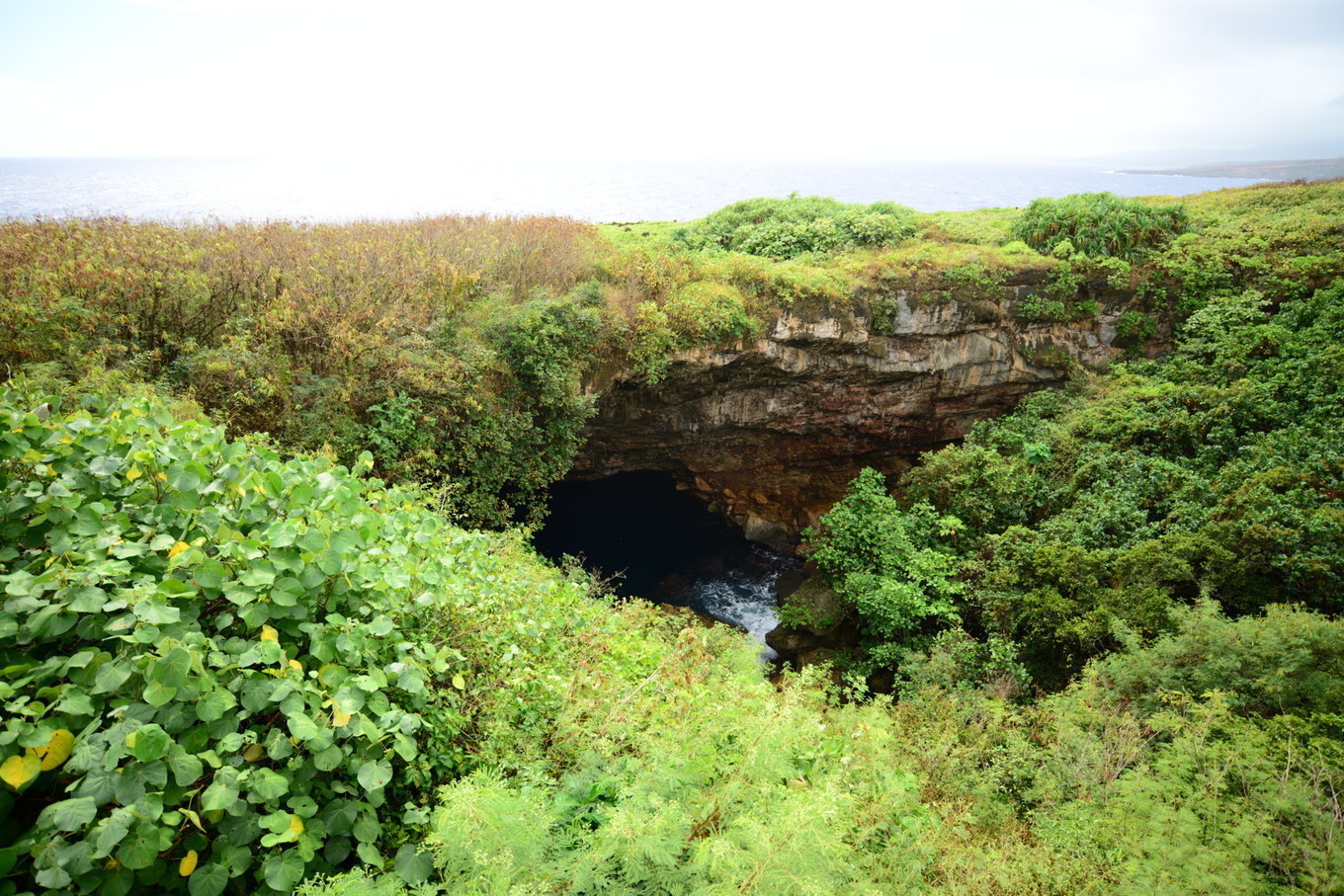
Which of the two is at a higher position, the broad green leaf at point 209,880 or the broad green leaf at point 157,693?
the broad green leaf at point 157,693

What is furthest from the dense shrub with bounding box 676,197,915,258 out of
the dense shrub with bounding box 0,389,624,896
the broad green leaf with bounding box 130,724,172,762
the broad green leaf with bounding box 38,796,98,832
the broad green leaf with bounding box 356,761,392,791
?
the broad green leaf with bounding box 38,796,98,832

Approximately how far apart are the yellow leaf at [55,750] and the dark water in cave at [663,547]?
43.0 feet

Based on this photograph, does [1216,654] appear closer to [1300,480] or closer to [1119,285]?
[1300,480]

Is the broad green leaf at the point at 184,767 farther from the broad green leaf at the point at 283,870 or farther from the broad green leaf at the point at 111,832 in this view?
the broad green leaf at the point at 283,870

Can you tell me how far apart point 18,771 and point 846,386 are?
15392mm

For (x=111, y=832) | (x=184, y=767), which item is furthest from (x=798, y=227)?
(x=111, y=832)

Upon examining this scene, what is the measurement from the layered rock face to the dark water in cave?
199 cm

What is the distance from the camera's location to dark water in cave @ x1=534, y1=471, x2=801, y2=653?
16266mm

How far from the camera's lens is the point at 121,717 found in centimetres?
247

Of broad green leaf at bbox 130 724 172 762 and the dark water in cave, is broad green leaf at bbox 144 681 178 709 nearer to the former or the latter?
broad green leaf at bbox 130 724 172 762

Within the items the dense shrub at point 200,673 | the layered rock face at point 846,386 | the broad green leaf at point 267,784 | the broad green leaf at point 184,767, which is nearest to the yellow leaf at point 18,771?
the dense shrub at point 200,673

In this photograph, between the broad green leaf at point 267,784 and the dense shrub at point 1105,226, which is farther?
the dense shrub at point 1105,226

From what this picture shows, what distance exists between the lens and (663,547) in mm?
17984

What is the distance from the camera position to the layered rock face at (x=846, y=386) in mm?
14438
